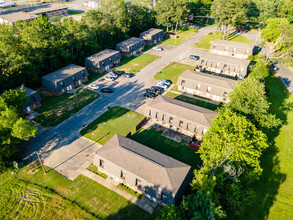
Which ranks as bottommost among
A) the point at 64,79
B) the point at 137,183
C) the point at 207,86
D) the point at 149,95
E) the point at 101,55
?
the point at 137,183

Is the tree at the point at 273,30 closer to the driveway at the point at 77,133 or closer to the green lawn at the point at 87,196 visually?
the driveway at the point at 77,133

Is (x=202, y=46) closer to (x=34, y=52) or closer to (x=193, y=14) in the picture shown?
(x=193, y=14)

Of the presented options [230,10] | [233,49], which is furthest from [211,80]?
[230,10]

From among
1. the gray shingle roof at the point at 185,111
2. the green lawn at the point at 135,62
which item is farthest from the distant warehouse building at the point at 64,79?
the gray shingle roof at the point at 185,111

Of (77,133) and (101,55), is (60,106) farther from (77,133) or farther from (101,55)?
(101,55)

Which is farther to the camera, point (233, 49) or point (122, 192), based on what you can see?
point (233, 49)
